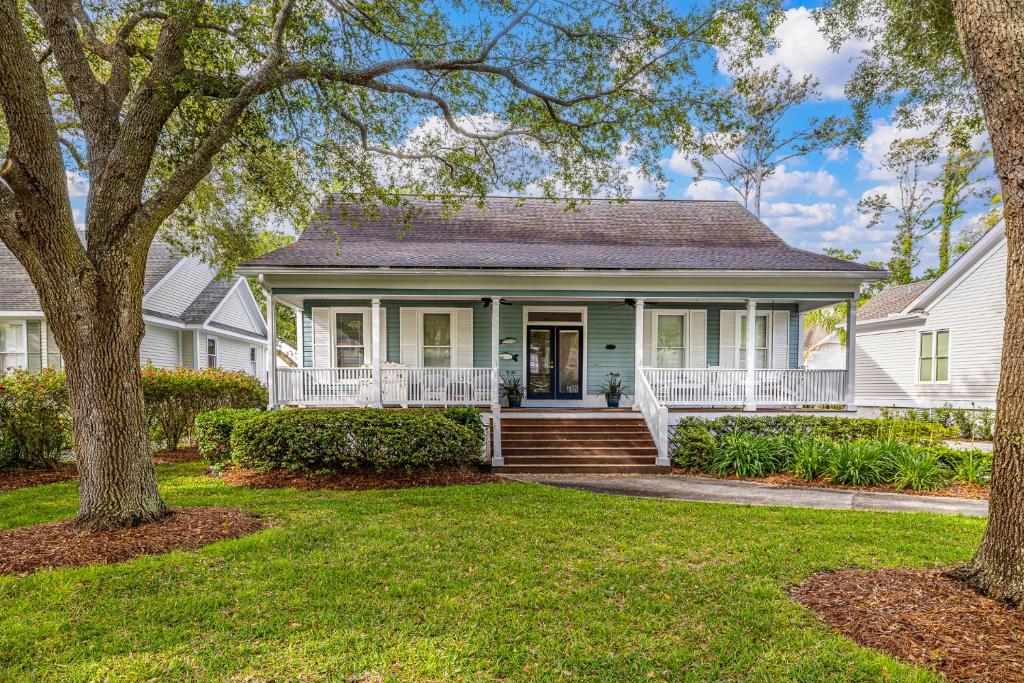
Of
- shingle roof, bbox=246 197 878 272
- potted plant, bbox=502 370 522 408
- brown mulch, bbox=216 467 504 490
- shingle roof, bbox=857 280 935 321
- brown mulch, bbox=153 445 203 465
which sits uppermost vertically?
shingle roof, bbox=246 197 878 272

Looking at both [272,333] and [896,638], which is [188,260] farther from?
[896,638]

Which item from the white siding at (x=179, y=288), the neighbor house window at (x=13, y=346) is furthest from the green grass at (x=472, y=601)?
the white siding at (x=179, y=288)

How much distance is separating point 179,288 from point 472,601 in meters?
18.9

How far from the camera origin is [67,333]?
17.2 ft

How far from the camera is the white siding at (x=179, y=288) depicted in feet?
56.3

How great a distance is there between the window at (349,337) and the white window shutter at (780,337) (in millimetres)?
10488

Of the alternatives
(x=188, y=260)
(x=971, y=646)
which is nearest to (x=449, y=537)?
(x=971, y=646)

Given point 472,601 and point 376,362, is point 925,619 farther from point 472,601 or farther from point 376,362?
point 376,362

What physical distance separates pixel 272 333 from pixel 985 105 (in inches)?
463

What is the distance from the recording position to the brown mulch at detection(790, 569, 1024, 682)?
3156 mm

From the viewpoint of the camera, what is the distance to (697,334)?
13664 millimetres

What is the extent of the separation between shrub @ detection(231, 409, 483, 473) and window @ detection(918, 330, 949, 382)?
15749 millimetres

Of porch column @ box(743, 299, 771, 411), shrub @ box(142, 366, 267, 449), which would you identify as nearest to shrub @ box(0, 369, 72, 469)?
shrub @ box(142, 366, 267, 449)

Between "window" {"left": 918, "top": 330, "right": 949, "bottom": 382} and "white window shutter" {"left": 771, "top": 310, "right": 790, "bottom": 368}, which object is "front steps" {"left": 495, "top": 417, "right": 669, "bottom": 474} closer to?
"white window shutter" {"left": 771, "top": 310, "right": 790, "bottom": 368}
